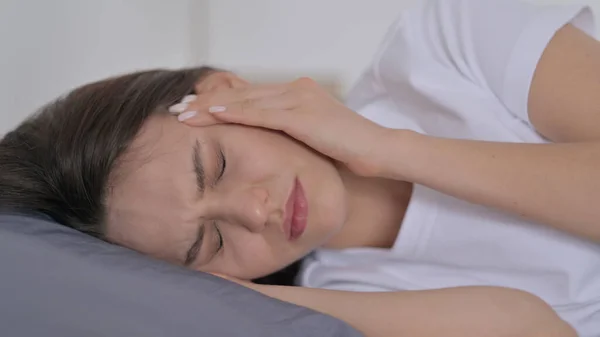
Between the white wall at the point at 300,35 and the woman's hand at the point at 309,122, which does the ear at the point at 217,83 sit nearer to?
the woman's hand at the point at 309,122

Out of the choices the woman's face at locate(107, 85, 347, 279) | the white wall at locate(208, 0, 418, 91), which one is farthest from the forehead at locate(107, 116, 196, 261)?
the white wall at locate(208, 0, 418, 91)

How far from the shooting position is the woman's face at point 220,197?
2.85 ft

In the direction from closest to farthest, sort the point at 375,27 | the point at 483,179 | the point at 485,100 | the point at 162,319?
1. the point at 162,319
2. the point at 483,179
3. the point at 485,100
4. the point at 375,27

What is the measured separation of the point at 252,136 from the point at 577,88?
0.46 m

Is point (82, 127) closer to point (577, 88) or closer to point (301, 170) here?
point (301, 170)

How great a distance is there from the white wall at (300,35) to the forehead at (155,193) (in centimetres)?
82

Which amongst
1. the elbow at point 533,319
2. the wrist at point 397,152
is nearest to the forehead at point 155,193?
the wrist at point 397,152

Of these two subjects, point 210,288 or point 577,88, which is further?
point 577,88

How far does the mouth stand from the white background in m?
0.76

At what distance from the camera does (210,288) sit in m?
0.69

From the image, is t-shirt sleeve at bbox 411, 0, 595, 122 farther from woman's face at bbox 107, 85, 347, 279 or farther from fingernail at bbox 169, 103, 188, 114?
fingernail at bbox 169, 103, 188, 114

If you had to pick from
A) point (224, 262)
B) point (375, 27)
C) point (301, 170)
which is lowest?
point (224, 262)

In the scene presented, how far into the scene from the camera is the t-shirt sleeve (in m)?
0.95

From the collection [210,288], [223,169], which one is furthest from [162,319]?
[223,169]
